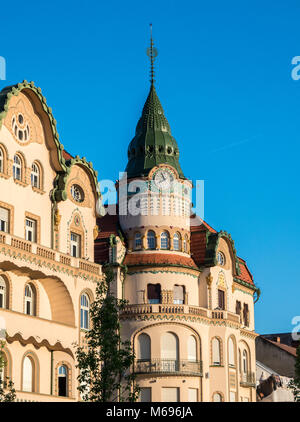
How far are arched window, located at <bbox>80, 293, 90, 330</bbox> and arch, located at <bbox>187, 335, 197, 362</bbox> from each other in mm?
10265

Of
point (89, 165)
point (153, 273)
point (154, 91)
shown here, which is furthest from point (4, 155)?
point (154, 91)

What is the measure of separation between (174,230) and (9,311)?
20698 millimetres

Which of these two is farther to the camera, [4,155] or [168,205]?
[168,205]

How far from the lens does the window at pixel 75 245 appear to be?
55750mm

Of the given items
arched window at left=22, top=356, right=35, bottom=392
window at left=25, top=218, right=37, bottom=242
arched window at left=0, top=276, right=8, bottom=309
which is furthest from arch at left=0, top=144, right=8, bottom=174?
arched window at left=22, top=356, right=35, bottom=392

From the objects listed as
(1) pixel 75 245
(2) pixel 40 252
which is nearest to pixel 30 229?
(2) pixel 40 252

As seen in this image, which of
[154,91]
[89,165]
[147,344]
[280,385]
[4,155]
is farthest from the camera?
[280,385]

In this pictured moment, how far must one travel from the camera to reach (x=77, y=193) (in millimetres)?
56812

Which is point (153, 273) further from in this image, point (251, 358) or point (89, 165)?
point (251, 358)

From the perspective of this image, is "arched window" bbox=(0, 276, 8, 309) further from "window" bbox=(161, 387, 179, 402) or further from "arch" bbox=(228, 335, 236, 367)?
"arch" bbox=(228, 335, 236, 367)

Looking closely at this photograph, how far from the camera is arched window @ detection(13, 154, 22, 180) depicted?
51.2 m

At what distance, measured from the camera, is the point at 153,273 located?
6300 cm

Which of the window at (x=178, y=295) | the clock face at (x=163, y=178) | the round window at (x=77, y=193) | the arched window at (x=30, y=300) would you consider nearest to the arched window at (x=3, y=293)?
the arched window at (x=30, y=300)
